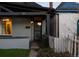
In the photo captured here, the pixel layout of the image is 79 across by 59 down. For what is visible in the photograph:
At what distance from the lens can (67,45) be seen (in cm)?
1201

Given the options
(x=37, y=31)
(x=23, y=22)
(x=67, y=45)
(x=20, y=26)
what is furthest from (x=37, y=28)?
(x=67, y=45)

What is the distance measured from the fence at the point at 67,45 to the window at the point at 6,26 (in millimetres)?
7076

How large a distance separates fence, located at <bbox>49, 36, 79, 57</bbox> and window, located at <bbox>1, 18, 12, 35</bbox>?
23.2 feet

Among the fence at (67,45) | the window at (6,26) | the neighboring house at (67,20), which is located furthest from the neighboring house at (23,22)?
the fence at (67,45)

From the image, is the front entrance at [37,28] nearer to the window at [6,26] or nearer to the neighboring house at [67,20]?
the window at [6,26]

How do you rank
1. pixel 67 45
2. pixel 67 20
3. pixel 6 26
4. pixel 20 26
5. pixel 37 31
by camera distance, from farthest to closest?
pixel 37 31, pixel 20 26, pixel 6 26, pixel 67 20, pixel 67 45

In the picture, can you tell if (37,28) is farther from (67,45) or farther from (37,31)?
(67,45)

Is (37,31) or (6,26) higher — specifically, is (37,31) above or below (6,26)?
below

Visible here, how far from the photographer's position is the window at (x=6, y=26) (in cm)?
2016

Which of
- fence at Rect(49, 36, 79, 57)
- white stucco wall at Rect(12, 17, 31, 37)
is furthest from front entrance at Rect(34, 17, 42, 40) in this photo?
fence at Rect(49, 36, 79, 57)

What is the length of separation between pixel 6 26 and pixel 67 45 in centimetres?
939

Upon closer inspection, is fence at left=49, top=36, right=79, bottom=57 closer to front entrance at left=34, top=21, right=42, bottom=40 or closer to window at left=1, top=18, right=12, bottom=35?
window at left=1, top=18, right=12, bottom=35

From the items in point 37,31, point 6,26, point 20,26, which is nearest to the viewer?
point 6,26

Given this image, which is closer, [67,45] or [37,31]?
[67,45]
